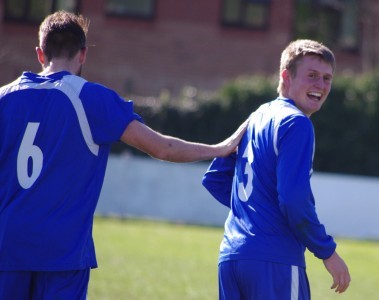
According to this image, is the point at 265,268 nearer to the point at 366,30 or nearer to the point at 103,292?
the point at 103,292

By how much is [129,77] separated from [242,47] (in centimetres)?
374

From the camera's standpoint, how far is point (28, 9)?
28.7 m

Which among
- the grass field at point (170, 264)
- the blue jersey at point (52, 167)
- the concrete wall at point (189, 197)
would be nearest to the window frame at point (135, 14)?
the concrete wall at point (189, 197)

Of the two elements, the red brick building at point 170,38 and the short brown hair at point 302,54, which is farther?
the red brick building at point 170,38

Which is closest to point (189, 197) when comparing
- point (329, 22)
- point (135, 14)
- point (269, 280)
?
point (135, 14)

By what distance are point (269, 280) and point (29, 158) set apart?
132cm

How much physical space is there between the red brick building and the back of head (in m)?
24.0

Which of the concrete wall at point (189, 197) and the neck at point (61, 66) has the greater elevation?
the neck at point (61, 66)

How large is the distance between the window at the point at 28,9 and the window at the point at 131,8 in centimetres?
109

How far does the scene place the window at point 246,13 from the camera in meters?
30.0

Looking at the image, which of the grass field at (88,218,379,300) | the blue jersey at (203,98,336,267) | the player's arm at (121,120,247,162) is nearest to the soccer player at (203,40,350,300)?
the blue jersey at (203,98,336,267)

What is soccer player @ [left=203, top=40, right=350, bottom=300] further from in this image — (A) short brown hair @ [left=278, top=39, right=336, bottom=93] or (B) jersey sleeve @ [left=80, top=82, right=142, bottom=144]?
(B) jersey sleeve @ [left=80, top=82, right=142, bottom=144]

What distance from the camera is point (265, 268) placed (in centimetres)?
470

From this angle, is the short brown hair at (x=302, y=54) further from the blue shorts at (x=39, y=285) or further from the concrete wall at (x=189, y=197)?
the concrete wall at (x=189, y=197)
